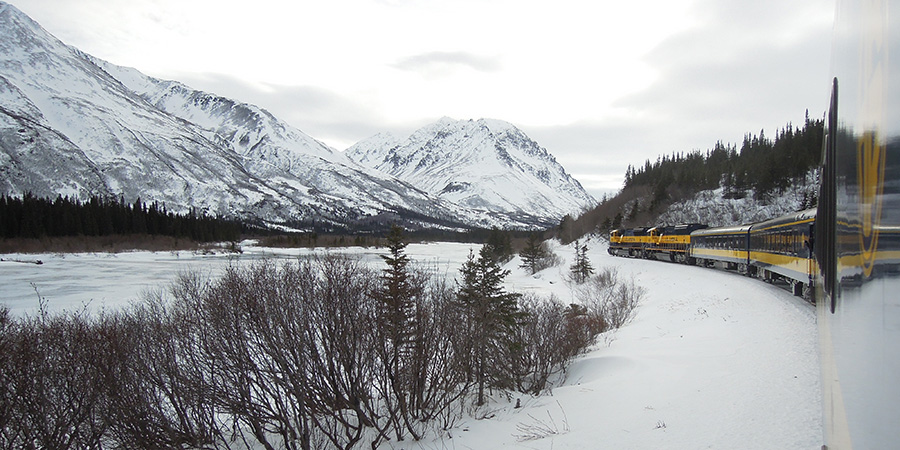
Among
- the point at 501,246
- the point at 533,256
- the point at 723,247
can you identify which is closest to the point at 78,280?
the point at 533,256

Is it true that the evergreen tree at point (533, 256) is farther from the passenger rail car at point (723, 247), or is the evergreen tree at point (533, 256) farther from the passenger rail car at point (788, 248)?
the passenger rail car at point (788, 248)

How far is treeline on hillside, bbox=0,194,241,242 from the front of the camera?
304 feet

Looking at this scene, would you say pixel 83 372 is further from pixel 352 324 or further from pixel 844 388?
pixel 844 388

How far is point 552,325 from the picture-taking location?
2247 cm

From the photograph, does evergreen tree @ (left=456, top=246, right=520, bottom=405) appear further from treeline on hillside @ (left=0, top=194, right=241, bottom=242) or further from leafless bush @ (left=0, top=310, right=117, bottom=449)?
treeline on hillside @ (left=0, top=194, right=241, bottom=242)

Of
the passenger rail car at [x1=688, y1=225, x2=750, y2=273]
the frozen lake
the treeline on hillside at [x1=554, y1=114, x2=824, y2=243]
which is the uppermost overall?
the treeline on hillside at [x1=554, y1=114, x2=824, y2=243]

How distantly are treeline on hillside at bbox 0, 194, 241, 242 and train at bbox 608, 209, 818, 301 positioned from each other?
3990 inches

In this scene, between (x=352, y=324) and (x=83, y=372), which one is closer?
(x=83, y=372)

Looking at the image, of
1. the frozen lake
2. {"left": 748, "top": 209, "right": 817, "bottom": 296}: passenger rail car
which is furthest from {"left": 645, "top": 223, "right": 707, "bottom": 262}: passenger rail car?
the frozen lake

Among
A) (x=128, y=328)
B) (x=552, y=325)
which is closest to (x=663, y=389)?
(x=552, y=325)

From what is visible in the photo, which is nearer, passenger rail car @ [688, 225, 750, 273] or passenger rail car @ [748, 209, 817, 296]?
passenger rail car @ [748, 209, 817, 296]

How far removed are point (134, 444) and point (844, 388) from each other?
16.7 meters

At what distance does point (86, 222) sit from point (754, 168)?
4974 inches

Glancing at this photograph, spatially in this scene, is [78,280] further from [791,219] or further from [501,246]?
[501,246]
